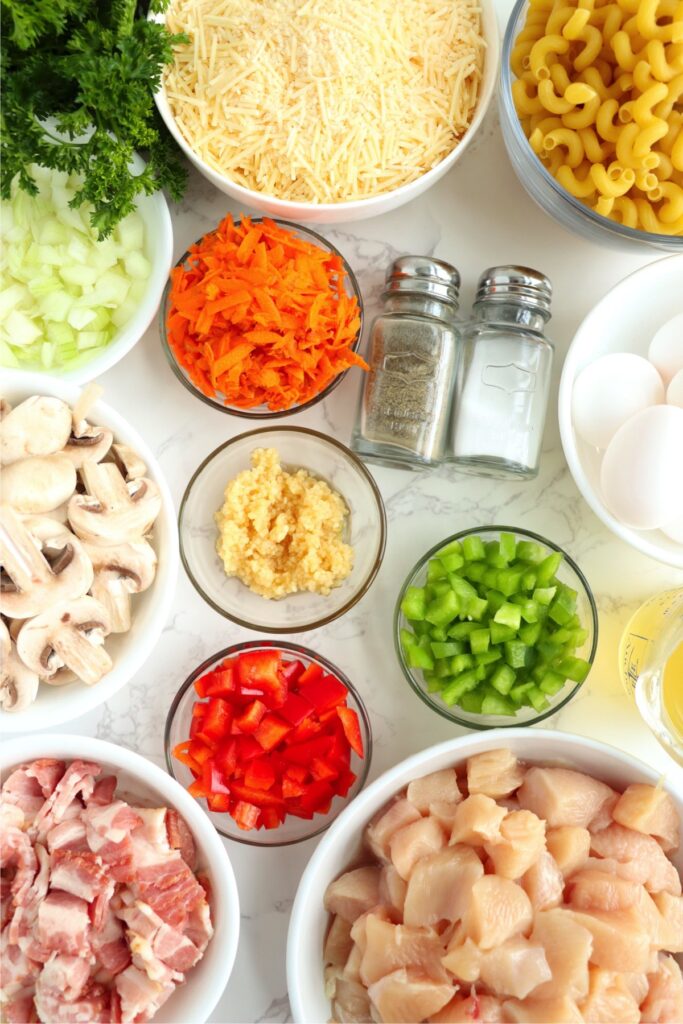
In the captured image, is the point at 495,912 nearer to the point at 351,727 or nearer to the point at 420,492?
the point at 351,727

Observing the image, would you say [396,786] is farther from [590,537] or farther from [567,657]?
[590,537]

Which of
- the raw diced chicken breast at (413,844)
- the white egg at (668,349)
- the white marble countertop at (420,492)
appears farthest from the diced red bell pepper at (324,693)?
the white egg at (668,349)

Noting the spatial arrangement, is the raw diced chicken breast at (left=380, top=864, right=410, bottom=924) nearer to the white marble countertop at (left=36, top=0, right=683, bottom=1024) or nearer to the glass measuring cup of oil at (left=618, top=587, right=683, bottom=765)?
the white marble countertop at (left=36, top=0, right=683, bottom=1024)

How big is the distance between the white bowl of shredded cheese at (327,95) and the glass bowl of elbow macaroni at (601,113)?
79mm

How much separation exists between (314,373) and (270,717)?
0.66 meters

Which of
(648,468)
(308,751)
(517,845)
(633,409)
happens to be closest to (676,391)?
(633,409)

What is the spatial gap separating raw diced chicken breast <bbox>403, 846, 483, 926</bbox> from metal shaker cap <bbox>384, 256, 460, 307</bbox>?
103 centimetres

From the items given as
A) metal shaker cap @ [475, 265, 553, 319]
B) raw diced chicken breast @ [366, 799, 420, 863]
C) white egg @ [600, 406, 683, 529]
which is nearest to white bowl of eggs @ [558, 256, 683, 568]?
white egg @ [600, 406, 683, 529]

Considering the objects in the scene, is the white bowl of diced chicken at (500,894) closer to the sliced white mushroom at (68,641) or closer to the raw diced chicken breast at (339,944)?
the raw diced chicken breast at (339,944)

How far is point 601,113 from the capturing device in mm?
1613

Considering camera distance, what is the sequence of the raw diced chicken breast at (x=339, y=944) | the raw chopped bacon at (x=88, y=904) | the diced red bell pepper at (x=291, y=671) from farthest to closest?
the diced red bell pepper at (x=291, y=671), the raw diced chicken breast at (x=339, y=944), the raw chopped bacon at (x=88, y=904)

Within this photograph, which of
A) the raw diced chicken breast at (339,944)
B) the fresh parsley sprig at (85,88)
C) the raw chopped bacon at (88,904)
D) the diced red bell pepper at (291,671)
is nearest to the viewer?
the fresh parsley sprig at (85,88)

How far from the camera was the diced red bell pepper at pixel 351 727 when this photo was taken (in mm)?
1701

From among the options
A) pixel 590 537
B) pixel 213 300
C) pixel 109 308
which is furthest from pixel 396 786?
pixel 109 308
